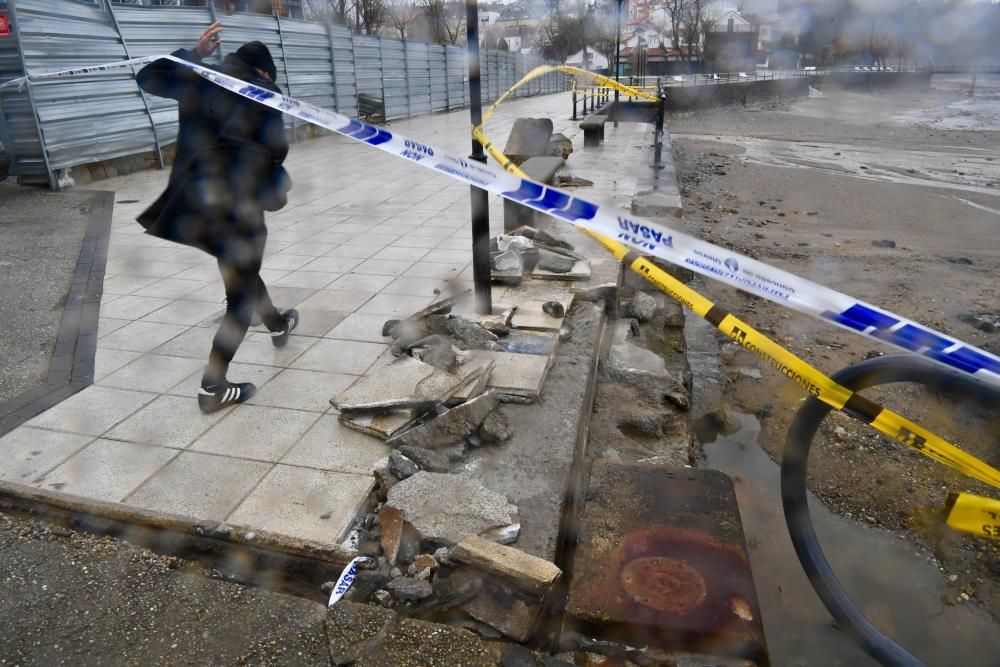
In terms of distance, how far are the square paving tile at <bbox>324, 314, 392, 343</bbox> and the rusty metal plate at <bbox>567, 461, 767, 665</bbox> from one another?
6.49 feet

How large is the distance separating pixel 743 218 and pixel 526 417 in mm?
7938

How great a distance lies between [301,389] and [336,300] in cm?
149

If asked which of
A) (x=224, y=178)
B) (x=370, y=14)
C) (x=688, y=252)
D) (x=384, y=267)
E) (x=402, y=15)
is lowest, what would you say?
(x=384, y=267)

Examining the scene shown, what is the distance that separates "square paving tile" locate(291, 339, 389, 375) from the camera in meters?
3.96

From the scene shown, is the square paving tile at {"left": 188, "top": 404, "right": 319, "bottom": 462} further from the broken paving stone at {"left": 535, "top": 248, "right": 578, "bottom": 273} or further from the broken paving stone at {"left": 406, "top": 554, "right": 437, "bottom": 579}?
the broken paving stone at {"left": 535, "top": 248, "right": 578, "bottom": 273}

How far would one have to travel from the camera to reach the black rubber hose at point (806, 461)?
204 centimetres

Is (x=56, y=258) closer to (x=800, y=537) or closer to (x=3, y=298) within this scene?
(x=3, y=298)

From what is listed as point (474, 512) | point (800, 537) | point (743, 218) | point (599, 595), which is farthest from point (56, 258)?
point (743, 218)

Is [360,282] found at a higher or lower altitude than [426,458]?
higher

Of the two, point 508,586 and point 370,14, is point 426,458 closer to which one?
point 508,586

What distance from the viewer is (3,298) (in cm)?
535

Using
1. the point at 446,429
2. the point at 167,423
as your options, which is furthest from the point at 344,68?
the point at 446,429

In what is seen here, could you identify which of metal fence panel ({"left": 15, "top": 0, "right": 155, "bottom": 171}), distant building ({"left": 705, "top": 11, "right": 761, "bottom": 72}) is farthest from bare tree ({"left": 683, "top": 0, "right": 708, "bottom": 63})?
metal fence panel ({"left": 15, "top": 0, "right": 155, "bottom": 171})

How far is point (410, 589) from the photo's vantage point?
2.31 meters
